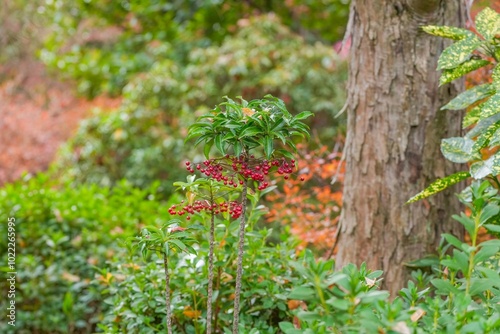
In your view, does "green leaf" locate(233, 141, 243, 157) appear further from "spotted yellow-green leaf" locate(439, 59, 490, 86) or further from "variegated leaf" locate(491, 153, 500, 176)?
"spotted yellow-green leaf" locate(439, 59, 490, 86)

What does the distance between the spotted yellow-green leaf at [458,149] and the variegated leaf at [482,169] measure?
0.05m

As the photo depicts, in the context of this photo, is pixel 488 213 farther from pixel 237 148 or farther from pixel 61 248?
pixel 61 248

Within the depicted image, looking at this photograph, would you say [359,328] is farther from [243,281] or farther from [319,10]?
[319,10]

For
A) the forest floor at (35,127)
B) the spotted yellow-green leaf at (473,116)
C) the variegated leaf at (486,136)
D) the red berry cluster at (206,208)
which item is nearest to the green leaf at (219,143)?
the red berry cluster at (206,208)

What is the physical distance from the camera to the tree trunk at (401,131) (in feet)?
7.72

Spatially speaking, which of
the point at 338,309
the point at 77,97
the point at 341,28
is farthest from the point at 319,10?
the point at 338,309

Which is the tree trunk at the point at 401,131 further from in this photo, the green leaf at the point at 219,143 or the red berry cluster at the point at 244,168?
the green leaf at the point at 219,143

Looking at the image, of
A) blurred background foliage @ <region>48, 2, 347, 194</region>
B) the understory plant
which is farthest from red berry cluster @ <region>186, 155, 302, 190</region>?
blurred background foliage @ <region>48, 2, 347, 194</region>

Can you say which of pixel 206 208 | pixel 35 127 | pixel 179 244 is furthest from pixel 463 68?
pixel 35 127

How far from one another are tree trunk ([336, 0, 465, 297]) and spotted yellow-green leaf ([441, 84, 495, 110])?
174 millimetres

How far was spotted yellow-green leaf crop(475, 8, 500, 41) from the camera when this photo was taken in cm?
214

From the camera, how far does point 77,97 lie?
8.11m

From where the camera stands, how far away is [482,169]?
1947 millimetres

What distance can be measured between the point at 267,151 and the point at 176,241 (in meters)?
0.34
